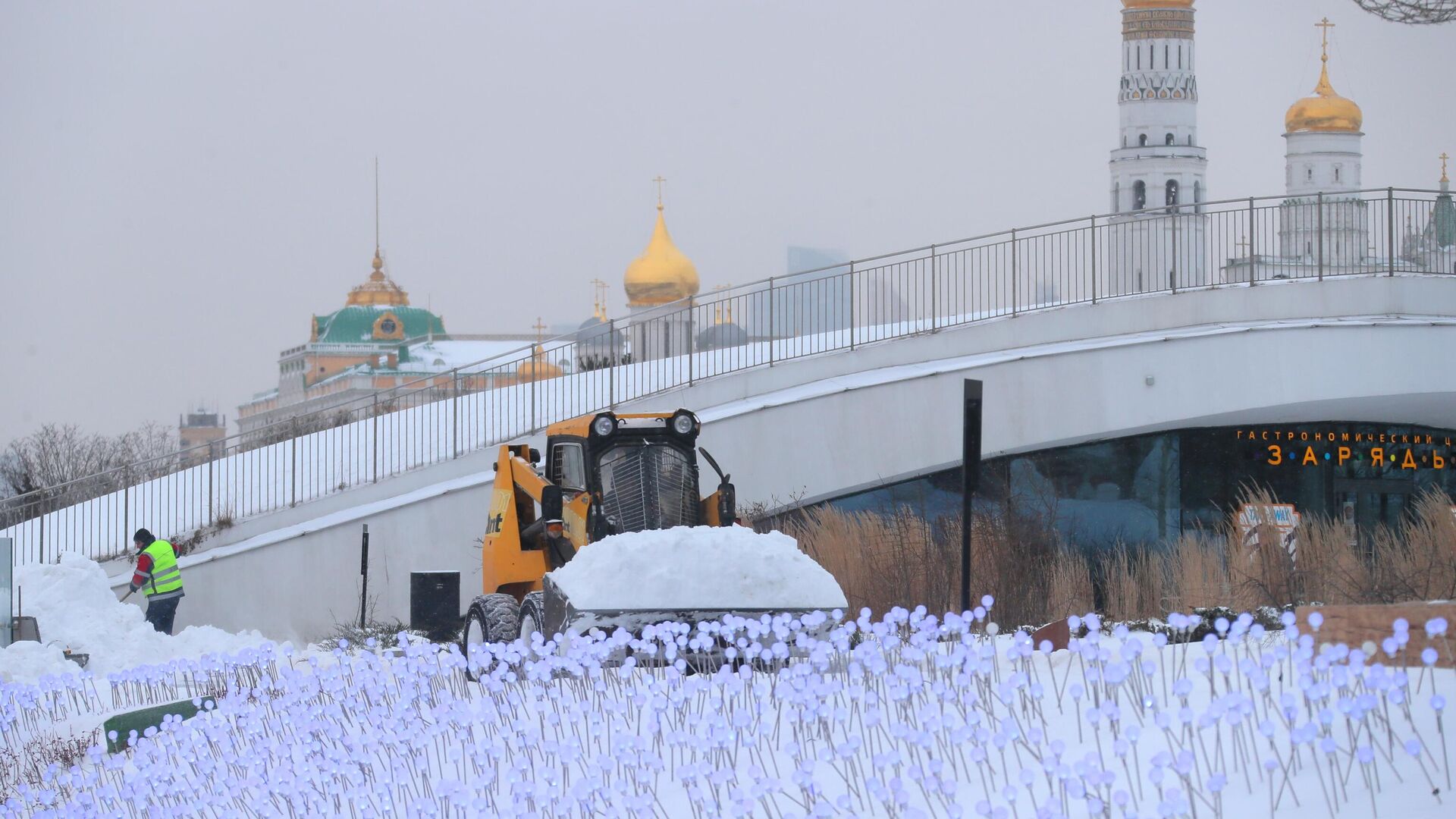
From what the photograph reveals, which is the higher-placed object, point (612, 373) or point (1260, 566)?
point (612, 373)

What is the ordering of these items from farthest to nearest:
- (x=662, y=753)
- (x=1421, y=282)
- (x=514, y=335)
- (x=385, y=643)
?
1. (x=514, y=335)
2. (x=1421, y=282)
3. (x=385, y=643)
4. (x=662, y=753)

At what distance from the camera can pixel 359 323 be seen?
156 m

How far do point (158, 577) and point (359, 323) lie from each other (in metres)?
139

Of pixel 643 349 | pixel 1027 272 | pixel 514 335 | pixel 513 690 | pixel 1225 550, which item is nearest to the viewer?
pixel 513 690

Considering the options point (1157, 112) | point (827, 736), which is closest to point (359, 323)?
point (1157, 112)

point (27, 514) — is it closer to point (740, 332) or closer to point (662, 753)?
point (740, 332)

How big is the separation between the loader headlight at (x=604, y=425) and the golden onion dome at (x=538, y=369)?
11293 mm

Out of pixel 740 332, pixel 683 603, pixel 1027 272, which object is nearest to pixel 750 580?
pixel 683 603

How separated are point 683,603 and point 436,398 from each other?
19290mm

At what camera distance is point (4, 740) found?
523 inches

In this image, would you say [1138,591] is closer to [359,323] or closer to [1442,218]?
[1442,218]

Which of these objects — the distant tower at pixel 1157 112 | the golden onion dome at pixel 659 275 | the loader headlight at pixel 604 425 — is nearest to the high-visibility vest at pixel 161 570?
the loader headlight at pixel 604 425

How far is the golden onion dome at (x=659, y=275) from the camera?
274 feet

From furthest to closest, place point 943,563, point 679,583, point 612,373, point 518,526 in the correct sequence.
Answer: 1. point 612,373
2. point 943,563
3. point 518,526
4. point 679,583
